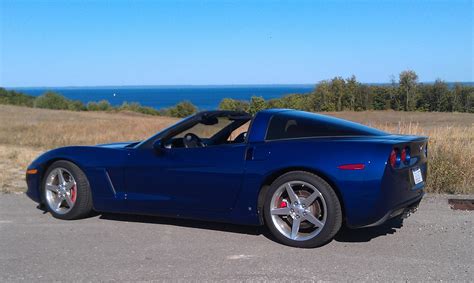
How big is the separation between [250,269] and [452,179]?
15.0 feet

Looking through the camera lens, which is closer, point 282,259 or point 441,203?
point 282,259

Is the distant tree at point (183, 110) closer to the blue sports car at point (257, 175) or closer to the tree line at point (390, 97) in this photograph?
the tree line at point (390, 97)

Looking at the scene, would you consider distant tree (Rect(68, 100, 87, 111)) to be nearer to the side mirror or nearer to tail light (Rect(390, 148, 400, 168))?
the side mirror

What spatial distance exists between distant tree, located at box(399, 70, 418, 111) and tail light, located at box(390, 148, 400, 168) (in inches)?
2174

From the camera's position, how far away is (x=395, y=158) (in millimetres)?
4672

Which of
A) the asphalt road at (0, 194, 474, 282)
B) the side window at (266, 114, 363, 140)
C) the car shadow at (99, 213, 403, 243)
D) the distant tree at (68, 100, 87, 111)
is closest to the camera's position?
the asphalt road at (0, 194, 474, 282)

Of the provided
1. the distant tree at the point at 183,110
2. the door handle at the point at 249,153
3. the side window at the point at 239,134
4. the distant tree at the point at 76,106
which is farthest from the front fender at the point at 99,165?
the distant tree at the point at 76,106

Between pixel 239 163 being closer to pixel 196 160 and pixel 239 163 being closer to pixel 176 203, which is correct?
pixel 196 160

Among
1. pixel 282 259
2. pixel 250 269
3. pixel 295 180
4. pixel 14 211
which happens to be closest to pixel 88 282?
pixel 250 269

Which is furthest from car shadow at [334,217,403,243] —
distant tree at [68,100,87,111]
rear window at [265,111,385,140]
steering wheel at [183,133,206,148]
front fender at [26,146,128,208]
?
distant tree at [68,100,87,111]

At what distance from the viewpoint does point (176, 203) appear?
538cm

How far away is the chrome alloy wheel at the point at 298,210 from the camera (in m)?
4.80

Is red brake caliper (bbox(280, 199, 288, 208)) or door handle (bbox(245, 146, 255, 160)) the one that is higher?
door handle (bbox(245, 146, 255, 160))

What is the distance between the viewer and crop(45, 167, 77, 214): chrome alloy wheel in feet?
19.5
